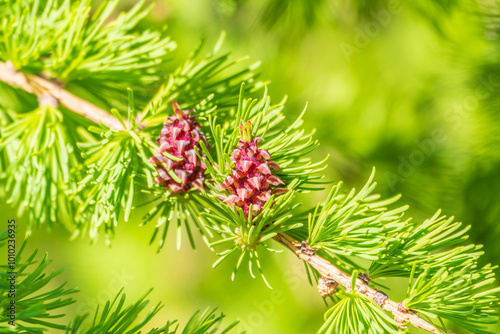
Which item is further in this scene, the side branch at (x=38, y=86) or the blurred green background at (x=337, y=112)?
the blurred green background at (x=337, y=112)

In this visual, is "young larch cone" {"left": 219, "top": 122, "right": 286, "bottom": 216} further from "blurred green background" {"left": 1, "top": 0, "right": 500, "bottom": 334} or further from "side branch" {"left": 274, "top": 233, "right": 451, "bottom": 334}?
"blurred green background" {"left": 1, "top": 0, "right": 500, "bottom": 334}

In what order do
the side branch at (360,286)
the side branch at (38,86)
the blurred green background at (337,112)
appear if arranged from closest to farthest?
the side branch at (360,286) → the side branch at (38,86) → the blurred green background at (337,112)

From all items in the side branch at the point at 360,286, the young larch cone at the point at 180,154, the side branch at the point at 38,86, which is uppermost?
the side branch at the point at 38,86

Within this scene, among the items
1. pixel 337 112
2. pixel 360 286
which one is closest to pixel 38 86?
pixel 360 286

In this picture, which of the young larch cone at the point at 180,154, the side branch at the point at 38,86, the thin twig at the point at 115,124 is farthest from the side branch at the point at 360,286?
the side branch at the point at 38,86

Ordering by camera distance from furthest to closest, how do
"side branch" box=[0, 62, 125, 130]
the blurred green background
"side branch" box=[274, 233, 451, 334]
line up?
the blurred green background
"side branch" box=[0, 62, 125, 130]
"side branch" box=[274, 233, 451, 334]

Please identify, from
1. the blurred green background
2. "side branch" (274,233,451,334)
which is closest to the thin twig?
"side branch" (274,233,451,334)

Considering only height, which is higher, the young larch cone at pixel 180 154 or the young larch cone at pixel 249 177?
the young larch cone at pixel 180 154

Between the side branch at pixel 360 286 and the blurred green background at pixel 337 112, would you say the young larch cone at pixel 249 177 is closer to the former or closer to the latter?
the side branch at pixel 360 286
